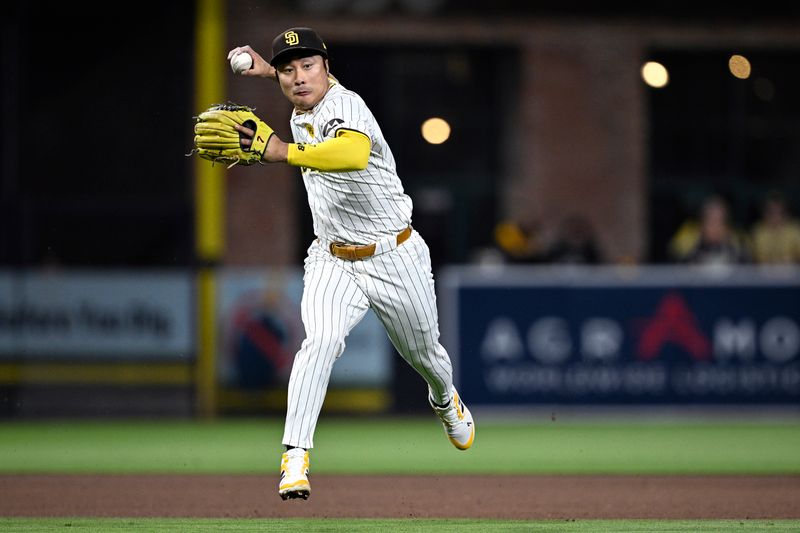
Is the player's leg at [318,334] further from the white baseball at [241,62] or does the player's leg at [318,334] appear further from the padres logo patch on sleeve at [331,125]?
the white baseball at [241,62]

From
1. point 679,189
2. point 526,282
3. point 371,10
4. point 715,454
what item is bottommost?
point 715,454

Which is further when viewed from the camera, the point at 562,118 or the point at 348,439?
the point at 562,118

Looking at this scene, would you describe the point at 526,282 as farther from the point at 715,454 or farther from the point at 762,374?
the point at 715,454

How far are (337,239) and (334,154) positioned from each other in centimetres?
72

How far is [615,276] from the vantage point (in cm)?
1415

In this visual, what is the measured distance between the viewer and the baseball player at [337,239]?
6590 millimetres

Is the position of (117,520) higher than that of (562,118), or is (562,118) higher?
(562,118)

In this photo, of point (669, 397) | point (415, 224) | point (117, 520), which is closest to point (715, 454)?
point (669, 397)

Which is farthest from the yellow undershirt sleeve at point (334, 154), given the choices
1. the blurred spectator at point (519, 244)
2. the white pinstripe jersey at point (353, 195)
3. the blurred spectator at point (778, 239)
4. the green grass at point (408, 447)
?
the blurred spectator at point (778, 239)

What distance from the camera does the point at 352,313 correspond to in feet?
23.1

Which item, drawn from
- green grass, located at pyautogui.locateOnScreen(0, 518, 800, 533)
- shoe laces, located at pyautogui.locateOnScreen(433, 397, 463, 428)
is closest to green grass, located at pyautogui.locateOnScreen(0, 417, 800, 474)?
shoe laces, located at pyautogui.locateOnScreen(433, 397, 463, 428)

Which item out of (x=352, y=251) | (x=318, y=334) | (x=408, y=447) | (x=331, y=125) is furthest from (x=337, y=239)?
(x=408, y=447)

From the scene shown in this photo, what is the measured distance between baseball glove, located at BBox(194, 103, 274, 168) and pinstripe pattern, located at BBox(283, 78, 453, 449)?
0.34 meters

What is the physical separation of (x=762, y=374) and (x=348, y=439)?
4166 mm
